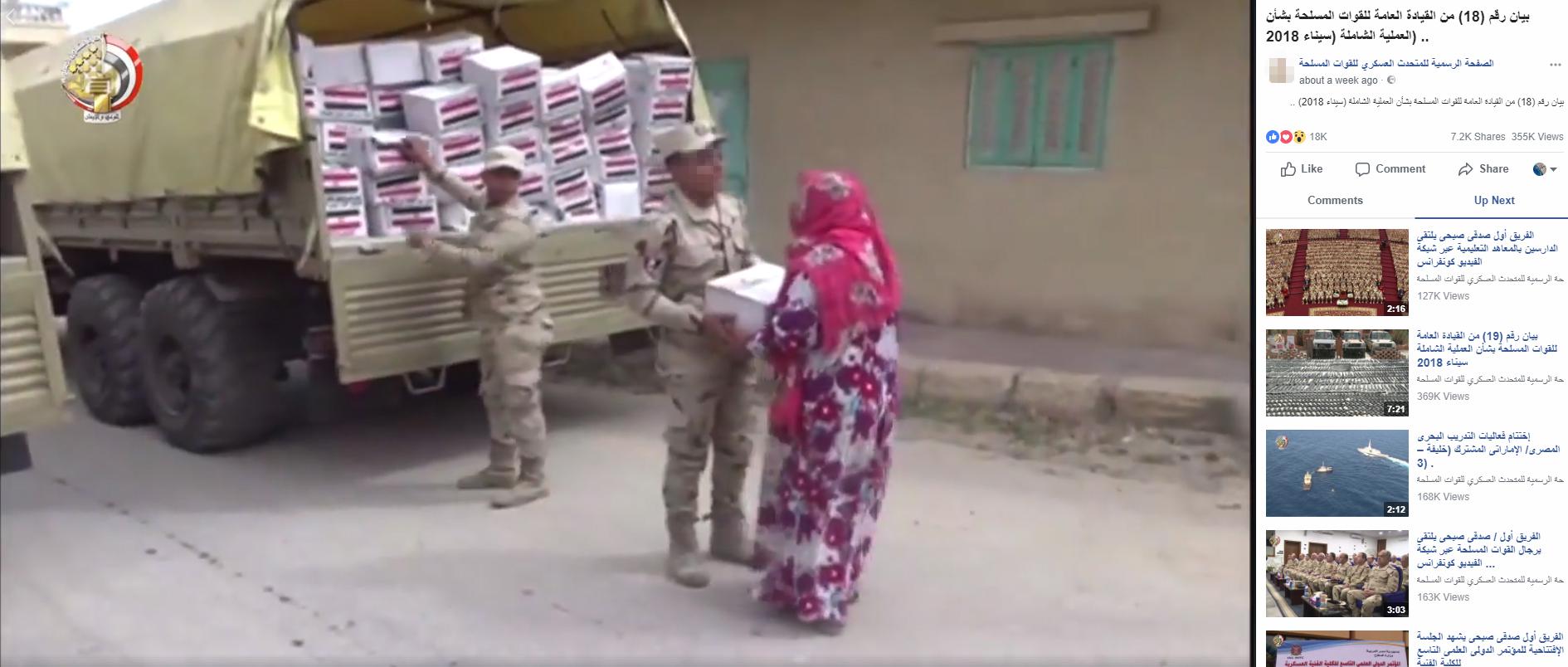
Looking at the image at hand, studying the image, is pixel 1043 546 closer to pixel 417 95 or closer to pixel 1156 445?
pixel 1156 445

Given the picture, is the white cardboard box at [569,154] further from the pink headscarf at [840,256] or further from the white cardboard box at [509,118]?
the pink headscarf at [840,256]

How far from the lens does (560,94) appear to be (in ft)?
15.9

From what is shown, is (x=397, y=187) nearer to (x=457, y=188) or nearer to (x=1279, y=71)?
(x=457, y=188)

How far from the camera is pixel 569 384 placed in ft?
21.3

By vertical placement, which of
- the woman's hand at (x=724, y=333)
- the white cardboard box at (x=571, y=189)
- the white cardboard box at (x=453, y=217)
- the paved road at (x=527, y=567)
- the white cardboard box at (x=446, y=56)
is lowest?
the paved road at (x=527, y=567)

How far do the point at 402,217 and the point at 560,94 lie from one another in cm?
90

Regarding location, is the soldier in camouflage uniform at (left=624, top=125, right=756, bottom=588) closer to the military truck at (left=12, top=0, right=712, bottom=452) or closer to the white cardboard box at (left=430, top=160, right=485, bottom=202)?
the military truck at (left=12, top=0, right=712, bottom=452)

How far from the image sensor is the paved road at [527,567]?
3.06 m

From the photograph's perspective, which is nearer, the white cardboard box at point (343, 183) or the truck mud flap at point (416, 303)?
the truck mud flap at point (416, 303)

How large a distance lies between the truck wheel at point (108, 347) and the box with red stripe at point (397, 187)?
5.95ft

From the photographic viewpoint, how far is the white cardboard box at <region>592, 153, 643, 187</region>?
5.08 metres

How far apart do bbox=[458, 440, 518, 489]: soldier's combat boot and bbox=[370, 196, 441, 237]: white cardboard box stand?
964 millimetres

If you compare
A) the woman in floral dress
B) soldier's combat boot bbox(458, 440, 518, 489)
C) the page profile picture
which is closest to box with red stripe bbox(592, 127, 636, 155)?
soldier's combat boot bbox(458, 440, 518, 489)

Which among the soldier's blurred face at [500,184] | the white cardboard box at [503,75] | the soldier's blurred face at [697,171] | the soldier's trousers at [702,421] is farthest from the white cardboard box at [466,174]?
the soldier's trousers at [702,421]
